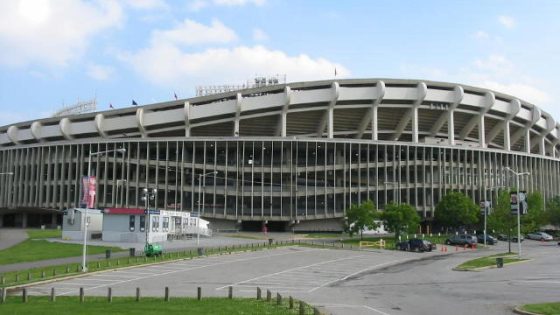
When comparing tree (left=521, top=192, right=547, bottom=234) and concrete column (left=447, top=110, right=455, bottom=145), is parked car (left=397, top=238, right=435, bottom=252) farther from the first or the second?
concrete column (left=447, top=110, right=455, bottom=145)

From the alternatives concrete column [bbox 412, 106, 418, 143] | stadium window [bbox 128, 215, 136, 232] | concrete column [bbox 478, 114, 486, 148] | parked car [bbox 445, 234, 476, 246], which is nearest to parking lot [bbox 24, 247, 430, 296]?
stadium window [bbox 128, 215, 136, 232]

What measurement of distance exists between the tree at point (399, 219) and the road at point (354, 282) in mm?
26641

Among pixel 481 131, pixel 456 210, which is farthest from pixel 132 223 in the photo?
pixel 481 131

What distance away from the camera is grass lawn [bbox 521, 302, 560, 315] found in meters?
20.1

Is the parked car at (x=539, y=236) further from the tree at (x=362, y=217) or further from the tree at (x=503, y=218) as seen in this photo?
the tree at (x=362, y=217)

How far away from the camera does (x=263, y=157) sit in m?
104

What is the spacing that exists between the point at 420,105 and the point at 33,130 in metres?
71.6

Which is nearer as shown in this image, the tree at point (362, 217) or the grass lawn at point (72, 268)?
the grass lawn at point (72, 268)

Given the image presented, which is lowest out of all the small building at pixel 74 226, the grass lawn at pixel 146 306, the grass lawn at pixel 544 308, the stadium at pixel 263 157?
the grass lawn at pixel 146 306

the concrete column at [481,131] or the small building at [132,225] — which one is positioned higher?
the concrete column at [481,131]

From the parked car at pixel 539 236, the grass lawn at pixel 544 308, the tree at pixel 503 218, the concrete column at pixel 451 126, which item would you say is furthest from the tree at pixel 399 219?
the grass lawn at pixel 544 308

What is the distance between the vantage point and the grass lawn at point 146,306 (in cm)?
2025

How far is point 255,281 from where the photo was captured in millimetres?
34250

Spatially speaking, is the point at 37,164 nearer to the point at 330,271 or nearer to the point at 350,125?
the point at 350,125
